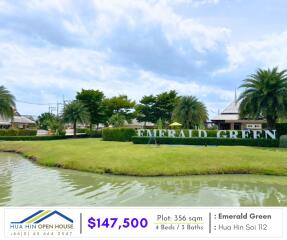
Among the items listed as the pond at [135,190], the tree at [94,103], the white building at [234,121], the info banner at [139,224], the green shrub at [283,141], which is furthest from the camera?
the tree at [94,103]

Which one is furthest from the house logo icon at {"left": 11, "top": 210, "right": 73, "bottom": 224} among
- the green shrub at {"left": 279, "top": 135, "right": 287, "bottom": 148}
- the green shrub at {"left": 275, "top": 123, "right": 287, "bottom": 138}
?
the green shrub at {"left": 275, "top": 123, "right": 287, "bottom": 138}

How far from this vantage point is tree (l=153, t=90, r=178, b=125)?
241ft

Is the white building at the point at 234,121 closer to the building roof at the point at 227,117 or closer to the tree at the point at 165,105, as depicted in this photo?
the building roof at the point at 227,117

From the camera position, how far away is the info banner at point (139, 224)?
800cm

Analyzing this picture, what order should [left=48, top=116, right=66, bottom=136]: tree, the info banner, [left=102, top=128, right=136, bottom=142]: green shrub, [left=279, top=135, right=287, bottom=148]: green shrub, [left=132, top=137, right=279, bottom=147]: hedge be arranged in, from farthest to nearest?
1. [left=48, top=116, right=66, bottom=136]: tree
2. [left=102, top=128, right=136, bottom=142]: green shrub
3. [left=132, top=137, right=279, bottom=147]: hedge
4. [left=279, top=135, right=287, bottom=148]: green shrub
5. the info banner

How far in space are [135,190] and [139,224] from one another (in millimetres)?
7631

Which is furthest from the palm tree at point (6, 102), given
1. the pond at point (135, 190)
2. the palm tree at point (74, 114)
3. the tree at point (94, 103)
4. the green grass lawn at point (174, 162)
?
the pond at point (135, 190)

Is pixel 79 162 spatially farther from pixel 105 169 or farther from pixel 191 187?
pixel 191 187

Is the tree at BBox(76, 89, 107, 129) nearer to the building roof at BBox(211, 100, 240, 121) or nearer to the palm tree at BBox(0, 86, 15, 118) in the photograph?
the palm tree at BBox(0, 86, 15, 118)

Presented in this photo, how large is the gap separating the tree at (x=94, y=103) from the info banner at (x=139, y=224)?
57680 mm

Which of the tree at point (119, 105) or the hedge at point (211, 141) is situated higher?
the tree at point (119, 105)

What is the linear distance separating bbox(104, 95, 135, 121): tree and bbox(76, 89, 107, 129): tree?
9.73ft

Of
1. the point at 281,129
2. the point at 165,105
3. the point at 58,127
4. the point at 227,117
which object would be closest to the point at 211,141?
the point at 281,129

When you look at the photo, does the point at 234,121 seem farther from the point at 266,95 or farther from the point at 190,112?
the point at 266,95
